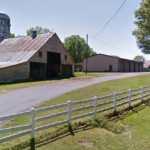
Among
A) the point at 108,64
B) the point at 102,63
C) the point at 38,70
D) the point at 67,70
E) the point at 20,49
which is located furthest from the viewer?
the point at 102,63

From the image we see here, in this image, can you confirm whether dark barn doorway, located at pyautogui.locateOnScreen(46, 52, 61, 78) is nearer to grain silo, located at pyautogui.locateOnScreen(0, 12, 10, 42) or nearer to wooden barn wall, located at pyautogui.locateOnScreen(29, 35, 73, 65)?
wooden barn wall, located at pyautogui.locateOnScreen(29, 35, 73, 65)

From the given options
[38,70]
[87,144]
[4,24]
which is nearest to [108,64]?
[38,70]

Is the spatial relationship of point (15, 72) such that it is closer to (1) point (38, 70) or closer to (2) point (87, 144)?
(1) point (38, 70)

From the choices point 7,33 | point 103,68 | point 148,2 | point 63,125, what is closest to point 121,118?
point 63,125

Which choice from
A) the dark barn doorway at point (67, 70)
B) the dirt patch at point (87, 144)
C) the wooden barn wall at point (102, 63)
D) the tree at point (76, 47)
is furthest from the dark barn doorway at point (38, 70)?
the tree at point (76, 47)

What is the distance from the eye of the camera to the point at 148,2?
27844 mm

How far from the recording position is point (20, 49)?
28109 millimetres

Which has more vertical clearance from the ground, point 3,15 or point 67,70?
point 3,15

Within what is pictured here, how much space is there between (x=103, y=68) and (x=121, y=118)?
39.1 meters

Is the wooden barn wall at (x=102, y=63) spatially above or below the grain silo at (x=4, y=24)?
below

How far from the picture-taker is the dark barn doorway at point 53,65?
108ft

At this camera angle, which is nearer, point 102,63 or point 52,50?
point 52,50

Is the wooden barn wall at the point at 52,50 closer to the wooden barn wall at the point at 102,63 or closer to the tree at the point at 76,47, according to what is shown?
the wooden barn wall at the point at 102,63

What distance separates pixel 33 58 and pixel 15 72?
141 inches
